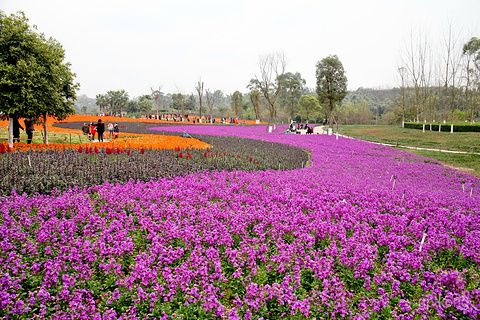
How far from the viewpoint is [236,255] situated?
155 inches

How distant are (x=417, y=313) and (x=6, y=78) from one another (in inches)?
625

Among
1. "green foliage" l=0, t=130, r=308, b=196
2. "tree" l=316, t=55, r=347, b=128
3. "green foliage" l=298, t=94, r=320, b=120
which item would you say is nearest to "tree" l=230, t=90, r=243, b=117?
"green foliage" l=298, t=94, r=320, b=120

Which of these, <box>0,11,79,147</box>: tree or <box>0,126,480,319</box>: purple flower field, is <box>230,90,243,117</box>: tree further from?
<box>0,126,480,319</box>: purple flower field

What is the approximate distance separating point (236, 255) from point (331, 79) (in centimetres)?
3570

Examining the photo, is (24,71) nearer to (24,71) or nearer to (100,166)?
(24,71)

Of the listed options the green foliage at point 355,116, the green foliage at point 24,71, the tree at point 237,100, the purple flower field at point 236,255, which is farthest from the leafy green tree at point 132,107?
the purple flower field at point 236,255

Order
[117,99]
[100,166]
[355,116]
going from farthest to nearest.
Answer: [117,99]
[355,116]
[100,166]

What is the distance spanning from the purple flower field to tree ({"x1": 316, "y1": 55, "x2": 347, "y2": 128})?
101 feet

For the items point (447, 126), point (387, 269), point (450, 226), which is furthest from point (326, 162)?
point (447, 126)

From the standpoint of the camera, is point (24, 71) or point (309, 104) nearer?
point (24, 71)

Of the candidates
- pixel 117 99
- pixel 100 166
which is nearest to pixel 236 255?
pixel 100 166

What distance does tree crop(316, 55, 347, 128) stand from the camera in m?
35.2

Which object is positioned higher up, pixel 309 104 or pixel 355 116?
pixel 309 104

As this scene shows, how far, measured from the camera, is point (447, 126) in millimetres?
35031
